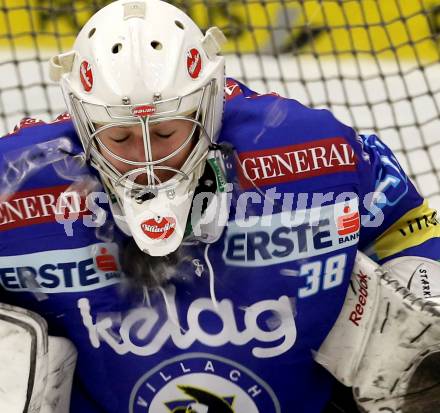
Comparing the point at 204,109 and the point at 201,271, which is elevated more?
the point at 204,109

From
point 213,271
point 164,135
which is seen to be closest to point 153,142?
point 164,135

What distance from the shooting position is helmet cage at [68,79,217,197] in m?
1.64

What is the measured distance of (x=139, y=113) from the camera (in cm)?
162

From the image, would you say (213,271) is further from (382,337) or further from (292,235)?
(382,337)

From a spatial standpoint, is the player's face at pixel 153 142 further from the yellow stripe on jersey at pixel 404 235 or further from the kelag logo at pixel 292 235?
the yellow stripe on jersey at pixel 404 235

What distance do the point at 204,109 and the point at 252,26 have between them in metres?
1.54

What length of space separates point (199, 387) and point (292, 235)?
12.5 inches


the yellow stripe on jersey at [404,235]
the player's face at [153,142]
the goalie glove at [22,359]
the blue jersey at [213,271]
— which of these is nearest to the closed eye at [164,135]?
the player's face at [153,142]

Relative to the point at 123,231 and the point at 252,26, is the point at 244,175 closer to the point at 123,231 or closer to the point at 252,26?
the point at 123,231

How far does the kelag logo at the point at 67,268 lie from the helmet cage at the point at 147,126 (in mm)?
150

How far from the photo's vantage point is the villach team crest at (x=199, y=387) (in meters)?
1.83

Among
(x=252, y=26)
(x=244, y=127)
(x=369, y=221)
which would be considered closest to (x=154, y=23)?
(x=244, y=127)

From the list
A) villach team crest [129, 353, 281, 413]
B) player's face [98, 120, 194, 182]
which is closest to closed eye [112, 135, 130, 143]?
player's face [98, 120, 194, 182]

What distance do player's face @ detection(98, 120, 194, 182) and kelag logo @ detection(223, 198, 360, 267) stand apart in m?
0.20
